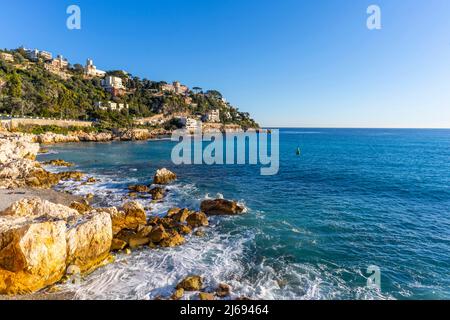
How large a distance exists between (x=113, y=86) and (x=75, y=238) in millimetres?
147792

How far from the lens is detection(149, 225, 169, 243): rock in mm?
13242

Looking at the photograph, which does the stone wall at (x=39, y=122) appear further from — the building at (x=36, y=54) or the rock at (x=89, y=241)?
the building at (x=36, y=54)

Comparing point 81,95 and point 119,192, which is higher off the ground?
point 81,95

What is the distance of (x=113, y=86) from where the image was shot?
141m

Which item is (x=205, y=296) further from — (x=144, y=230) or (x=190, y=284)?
(x=144, y=230)

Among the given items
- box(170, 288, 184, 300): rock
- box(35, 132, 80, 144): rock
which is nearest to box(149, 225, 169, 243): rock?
box(170, 288, 184, 300): rock

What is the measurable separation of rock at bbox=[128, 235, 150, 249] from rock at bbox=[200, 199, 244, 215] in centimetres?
571

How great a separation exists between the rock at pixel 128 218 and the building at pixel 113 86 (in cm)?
13545

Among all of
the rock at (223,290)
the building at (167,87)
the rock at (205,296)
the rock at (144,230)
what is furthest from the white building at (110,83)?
the rock at (205,296)

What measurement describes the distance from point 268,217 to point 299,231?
2.68 metres

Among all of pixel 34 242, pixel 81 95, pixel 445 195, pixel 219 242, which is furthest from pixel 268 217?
pixel 81 95

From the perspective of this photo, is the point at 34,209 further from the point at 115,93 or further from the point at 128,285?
the point at 115,93

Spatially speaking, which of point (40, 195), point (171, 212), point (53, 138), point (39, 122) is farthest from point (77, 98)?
point (171, 212)

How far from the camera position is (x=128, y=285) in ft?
32.6
